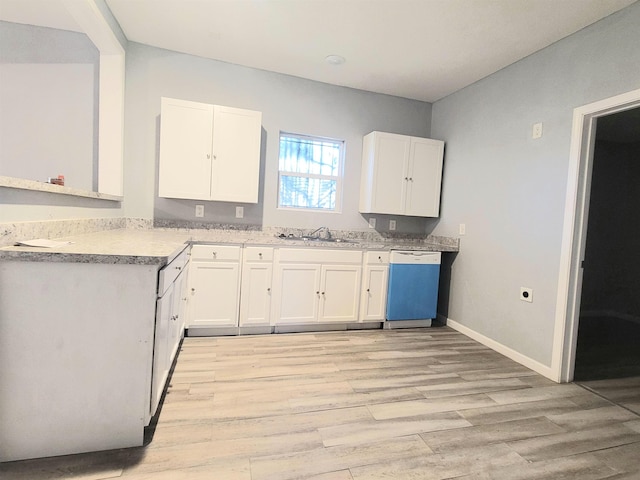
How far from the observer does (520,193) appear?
9.09 feet

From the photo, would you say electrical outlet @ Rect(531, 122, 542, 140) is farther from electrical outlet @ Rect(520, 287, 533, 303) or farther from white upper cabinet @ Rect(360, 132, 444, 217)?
electrical outlet @ Rect(520, 287, 533, 303)

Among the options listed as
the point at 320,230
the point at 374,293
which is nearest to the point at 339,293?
the point at 374,293

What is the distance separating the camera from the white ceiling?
220 cm

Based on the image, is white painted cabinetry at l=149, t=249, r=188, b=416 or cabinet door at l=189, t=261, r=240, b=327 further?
cabinet door at l=189, t=261, r=240, b=327

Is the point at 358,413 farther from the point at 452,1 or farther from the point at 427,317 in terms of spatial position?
the point at 452,1

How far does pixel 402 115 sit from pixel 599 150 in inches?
107

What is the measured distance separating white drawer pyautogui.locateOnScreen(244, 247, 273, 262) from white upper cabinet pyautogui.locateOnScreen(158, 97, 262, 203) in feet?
1.74

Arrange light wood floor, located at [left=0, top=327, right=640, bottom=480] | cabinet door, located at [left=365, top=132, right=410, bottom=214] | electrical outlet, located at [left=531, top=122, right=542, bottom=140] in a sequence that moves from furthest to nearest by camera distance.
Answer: cabinet door, located at [left=365, top=132, right=410, bottom=214], electrical outlet, located at [left=531, top=122, right=542, bottom=140], light wood floor, located at [left=0, top=327, right=640, bottom=480]

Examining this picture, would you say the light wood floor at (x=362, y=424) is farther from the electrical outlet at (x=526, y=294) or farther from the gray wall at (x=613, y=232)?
the gray wall at (x=613, y=232)

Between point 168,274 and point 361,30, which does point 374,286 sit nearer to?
point 168,274

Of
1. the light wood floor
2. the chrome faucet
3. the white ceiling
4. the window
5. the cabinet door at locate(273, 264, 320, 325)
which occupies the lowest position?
the light wood floor

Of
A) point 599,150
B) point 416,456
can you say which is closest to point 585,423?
point 416,456

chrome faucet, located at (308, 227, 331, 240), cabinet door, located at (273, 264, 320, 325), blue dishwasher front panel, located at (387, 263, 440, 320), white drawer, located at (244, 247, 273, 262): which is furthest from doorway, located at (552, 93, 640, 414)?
white drawer, located at (244, 247, 273, 262)

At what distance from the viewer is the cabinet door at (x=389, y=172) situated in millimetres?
3510
